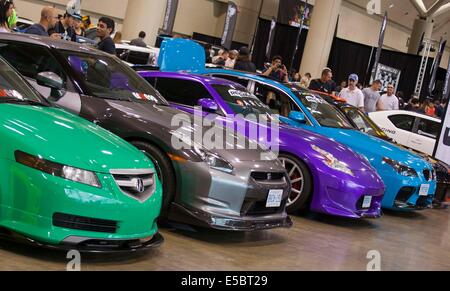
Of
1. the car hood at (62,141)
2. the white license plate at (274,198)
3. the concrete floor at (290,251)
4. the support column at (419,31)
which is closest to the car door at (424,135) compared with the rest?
the concrete floor at (290,251)

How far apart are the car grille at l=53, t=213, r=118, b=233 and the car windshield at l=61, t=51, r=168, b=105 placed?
1.94 m

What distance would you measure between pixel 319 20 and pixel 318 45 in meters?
1.01

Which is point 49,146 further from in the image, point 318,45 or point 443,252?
point 318,45

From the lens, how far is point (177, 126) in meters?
5.99

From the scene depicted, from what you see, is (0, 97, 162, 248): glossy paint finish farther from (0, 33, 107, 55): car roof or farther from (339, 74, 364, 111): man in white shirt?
(339, 74, 364, 111): man in white shirt

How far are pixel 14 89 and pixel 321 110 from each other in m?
5.18

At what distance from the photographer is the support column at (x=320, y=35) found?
91.6 feet

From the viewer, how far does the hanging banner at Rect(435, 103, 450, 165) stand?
10.2 metres

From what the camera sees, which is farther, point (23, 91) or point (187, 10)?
point (187, 10)

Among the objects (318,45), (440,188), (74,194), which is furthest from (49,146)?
(318,45)

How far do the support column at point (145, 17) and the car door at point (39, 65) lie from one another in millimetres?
14804

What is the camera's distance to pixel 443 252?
7.75 m

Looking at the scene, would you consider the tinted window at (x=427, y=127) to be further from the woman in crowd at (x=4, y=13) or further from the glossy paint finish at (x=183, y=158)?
the woman in crowd at (x=4, y=13)

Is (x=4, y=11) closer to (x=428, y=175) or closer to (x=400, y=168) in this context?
(x=400, y=168)
